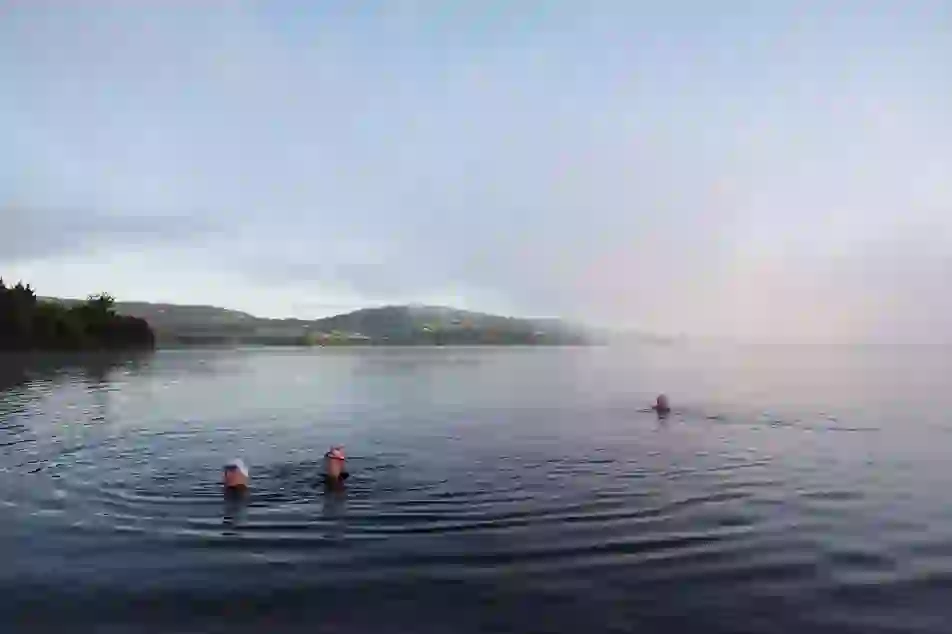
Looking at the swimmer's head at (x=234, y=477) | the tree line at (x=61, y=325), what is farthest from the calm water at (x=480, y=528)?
the tree line at (x=61, y=325)

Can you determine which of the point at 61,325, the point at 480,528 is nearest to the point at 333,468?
the point at 480,528

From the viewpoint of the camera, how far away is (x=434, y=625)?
13625 mm

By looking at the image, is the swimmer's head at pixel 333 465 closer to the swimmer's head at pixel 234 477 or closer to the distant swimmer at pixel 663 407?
the swimmer's head at pixel 234 477

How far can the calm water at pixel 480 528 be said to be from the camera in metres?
14.4

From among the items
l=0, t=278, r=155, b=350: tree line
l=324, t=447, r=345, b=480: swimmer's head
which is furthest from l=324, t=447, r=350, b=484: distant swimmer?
l=0, t=278, r=155, b=350: tree line

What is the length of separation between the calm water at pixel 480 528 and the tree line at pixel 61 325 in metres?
121

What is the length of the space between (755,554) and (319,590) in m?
10.1

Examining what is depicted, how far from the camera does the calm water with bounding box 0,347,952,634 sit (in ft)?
47.3

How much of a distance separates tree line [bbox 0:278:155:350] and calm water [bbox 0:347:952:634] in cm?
12114

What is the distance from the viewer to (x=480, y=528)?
2056cm

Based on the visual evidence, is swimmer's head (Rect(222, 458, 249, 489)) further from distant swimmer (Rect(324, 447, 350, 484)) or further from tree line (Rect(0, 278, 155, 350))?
tree line (Rect(0, 278, 155, 350))

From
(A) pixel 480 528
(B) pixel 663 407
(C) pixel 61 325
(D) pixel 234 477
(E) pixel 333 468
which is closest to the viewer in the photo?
(A) pixel 480 528

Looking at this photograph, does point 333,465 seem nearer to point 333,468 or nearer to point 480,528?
point 333,468

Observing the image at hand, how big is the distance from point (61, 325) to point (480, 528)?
548ft
